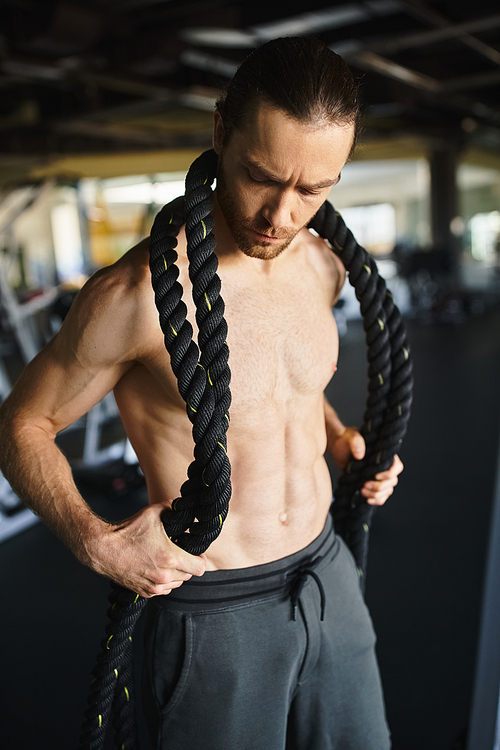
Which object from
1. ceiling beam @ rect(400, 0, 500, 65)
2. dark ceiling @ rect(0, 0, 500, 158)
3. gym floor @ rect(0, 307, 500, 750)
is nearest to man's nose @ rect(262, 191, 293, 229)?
gym floor @ rect(0, 307, 500, 750)

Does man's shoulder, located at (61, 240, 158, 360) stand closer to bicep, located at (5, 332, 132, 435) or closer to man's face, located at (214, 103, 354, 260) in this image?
bicep, located at (5, 332, 132, 435)

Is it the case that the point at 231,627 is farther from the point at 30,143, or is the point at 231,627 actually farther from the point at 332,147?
the point at 30,143

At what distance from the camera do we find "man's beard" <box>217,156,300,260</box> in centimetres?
91

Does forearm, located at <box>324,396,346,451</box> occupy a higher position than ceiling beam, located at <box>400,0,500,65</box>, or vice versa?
ceiling beam, located at <box>400,0,500,65</box>

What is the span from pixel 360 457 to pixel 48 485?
0.62 meters

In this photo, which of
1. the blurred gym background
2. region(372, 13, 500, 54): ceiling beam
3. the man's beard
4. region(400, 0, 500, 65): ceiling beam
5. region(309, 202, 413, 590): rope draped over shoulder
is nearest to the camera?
the man's beard

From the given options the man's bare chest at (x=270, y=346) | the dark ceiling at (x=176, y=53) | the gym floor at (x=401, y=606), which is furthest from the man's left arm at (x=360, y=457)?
the dark ceiling at (x=176, y=53)

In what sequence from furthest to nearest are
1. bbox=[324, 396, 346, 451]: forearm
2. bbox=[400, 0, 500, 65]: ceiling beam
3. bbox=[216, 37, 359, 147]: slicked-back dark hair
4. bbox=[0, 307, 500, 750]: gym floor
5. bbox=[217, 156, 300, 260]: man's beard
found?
bbox=[400, 0, 500, 65]: ceiling beam < bbox=[0, 307, 500, 750]: gym floor < bbox=[324, 396, 346, 451]: forearm < bbox=[217, 156, 300, 260]: man's beard < bbox=[216, 37, 359, 147]: slicked-back dark hair

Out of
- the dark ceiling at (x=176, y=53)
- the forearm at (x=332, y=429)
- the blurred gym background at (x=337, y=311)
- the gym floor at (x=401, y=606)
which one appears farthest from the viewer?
the dark ceiling at (x=176, y=53)

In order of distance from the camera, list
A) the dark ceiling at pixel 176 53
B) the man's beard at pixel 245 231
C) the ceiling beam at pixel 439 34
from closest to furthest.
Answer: the man's beard at pixel 245 231
the dark ceiling at pixel 176 53
the ceiling beam at pixel 439 34

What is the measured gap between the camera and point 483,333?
794cm

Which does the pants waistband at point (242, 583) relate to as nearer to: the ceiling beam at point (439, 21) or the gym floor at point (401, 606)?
the gym floor at point (401, 606)

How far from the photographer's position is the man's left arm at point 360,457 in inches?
48.2

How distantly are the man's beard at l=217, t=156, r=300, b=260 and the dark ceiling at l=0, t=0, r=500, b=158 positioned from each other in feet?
7.06
